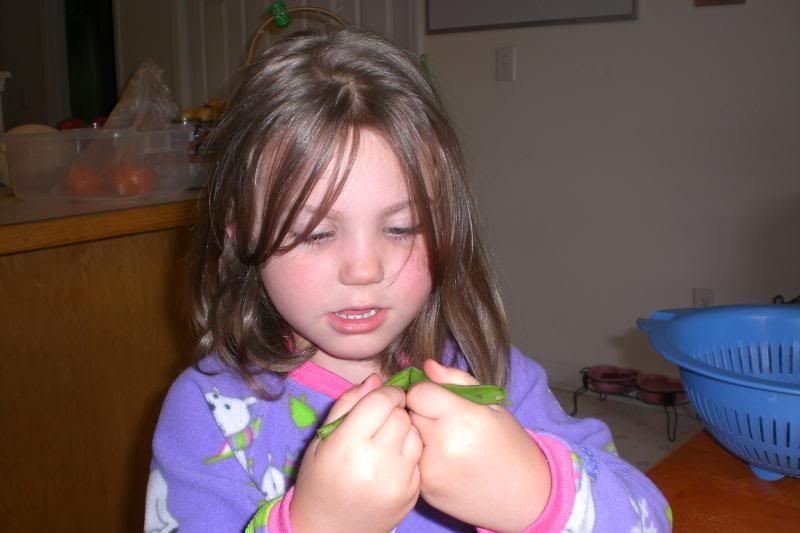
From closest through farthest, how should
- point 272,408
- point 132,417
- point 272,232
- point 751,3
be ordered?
point 272,232 → point 272,408 → point 132,417 → point 751,3

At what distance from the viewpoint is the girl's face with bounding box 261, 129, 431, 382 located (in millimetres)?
643

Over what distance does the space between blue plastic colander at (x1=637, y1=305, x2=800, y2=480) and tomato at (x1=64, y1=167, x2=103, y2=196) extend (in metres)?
1.05

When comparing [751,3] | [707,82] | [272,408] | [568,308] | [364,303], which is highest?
[751,3]

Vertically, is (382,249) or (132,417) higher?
(382,249)

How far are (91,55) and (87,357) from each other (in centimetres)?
360

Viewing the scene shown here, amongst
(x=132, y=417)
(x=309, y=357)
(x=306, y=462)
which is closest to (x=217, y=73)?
(x=132, y=417)

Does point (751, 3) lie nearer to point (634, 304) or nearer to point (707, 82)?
point (707, 82)

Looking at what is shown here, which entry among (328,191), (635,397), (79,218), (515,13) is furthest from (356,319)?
(515,13)

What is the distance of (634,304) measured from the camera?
104 inches

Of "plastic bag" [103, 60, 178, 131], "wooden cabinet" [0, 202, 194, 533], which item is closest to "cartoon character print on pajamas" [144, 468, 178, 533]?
"wooden cabinet" [0, 202, 194, 533]

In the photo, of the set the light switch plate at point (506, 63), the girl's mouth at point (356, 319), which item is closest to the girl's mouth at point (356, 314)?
the girl's mouth at point (356, 319)

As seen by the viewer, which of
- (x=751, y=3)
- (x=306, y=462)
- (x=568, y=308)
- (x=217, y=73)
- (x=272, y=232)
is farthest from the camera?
(x=217, y=73)

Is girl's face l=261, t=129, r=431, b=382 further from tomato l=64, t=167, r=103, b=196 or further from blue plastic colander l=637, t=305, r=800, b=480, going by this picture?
tomato l=64, t=167, r=103, b=196

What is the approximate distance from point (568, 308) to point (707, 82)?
891 millimetres
